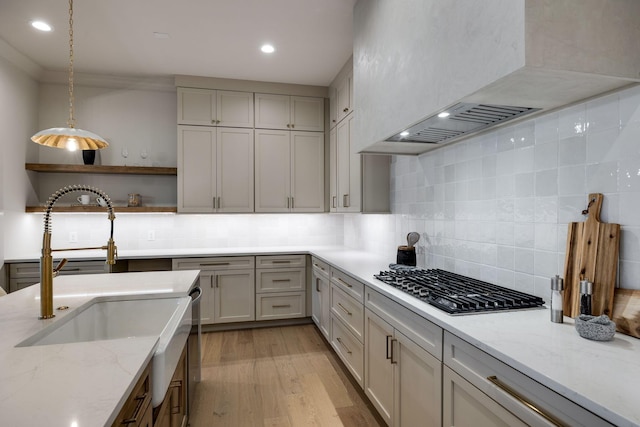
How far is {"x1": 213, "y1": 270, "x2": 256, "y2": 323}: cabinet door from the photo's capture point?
3715 mm

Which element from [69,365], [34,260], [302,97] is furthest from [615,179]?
[34,260]

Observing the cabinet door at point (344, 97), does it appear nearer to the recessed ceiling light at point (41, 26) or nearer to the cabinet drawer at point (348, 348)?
the cabinet drawer at point (348, 348)

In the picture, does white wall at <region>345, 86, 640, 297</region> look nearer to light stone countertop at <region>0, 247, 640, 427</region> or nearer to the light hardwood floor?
light stone countertop at <region>0, 247, 640, 427</region>

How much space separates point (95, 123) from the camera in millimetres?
3920

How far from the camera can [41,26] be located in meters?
2.78

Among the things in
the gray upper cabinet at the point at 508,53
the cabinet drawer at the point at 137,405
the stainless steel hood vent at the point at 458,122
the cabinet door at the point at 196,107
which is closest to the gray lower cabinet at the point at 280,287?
the cabinet door at the point at 196,107

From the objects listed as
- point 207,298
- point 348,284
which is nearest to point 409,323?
point 348,284

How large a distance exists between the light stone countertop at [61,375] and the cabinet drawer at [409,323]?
1.07 metres

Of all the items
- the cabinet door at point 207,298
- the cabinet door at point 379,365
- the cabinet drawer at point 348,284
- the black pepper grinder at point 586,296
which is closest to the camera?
the black pepper grinder at point 586,296

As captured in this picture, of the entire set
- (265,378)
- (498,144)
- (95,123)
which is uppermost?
(95,123)

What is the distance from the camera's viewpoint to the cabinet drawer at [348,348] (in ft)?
7.78

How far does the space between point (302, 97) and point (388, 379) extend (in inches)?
128

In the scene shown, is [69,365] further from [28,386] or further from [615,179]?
[615,179]

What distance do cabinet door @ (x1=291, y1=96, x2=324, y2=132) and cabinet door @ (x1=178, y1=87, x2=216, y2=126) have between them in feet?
3.03
